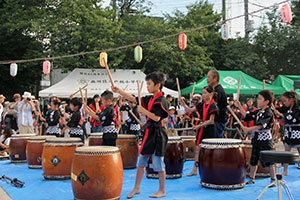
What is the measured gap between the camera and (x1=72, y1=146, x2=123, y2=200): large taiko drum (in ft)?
12.4

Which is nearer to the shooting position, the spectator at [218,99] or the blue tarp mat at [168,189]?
Result: the blue tarp mat at [168,189]

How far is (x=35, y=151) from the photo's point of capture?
6379mm

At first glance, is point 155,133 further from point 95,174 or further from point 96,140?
point 96,140

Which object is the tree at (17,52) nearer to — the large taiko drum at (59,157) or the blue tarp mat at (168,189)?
the large taiko drum at (59,157)

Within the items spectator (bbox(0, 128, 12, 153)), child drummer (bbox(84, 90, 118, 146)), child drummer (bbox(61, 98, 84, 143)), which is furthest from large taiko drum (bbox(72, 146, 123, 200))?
spectator (bbox(0, 128, 12, 153))

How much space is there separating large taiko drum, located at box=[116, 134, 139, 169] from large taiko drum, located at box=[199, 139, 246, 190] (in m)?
2.03

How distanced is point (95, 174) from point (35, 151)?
3046 mm

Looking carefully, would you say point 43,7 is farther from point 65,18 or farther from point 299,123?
point 299,123

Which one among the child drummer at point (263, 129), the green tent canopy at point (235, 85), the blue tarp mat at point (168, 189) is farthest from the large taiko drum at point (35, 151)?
the green tent canopy at point (235, 85)

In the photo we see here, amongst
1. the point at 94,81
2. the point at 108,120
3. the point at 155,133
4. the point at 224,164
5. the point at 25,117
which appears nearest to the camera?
the point at 155,133

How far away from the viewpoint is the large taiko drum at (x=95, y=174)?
3793 mm

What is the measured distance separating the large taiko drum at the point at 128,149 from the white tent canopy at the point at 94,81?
27.9 ft

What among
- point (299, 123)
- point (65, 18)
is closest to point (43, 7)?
point (65, 18)

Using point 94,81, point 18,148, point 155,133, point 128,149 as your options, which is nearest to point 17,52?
point 94,81
